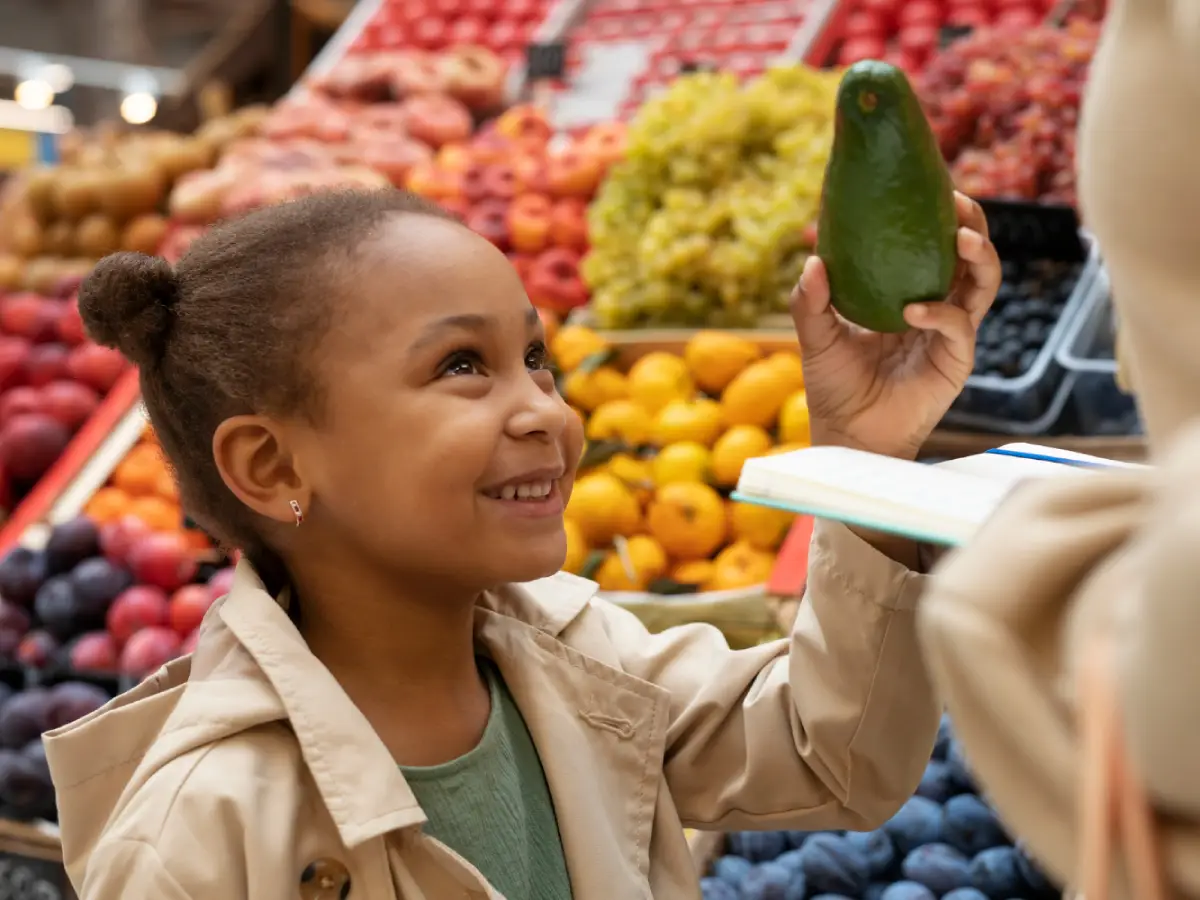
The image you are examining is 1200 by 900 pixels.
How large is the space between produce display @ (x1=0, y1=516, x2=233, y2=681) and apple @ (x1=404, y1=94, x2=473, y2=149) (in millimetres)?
1963

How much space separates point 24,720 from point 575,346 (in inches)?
53.6

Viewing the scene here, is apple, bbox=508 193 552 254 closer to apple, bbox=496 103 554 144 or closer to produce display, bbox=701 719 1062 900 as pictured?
apple, bbox=496 103 554 144

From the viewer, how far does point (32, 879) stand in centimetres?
223


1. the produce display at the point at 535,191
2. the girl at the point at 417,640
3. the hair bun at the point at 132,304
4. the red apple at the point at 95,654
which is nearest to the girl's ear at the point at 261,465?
the girl at the point at 417,640

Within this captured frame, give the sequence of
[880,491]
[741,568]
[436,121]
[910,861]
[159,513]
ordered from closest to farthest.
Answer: [880,491]
[910,861]
[741,568]
[159,513]
[436,121]

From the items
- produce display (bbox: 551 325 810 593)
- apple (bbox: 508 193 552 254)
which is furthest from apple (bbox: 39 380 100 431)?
produce display (bbox: 551 325 810 593)

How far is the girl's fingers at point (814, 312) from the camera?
3.60 ft

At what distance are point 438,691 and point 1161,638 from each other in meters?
0.91

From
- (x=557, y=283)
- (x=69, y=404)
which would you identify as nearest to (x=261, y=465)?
(x=557, y=283)

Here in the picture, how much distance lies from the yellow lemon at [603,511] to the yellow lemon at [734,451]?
0.18 m

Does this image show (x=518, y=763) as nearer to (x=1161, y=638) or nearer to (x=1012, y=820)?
(x=1012, y=820)

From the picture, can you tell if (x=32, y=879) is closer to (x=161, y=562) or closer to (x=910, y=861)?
(x=161, y=562)

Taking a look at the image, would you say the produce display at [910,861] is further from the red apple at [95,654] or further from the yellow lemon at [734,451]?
the red apple at [95,654]

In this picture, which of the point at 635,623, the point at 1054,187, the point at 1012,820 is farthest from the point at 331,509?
the point at 1054,187
